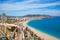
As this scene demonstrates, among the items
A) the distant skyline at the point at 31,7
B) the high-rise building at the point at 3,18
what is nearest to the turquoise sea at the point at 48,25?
the distant skyline at the point at 31,7

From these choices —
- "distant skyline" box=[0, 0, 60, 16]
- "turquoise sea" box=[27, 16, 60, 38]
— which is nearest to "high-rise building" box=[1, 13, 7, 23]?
"distant skyline" box=[0, 0, 60, 16]

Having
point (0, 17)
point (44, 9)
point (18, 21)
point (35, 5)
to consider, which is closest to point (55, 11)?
point (44, 9)

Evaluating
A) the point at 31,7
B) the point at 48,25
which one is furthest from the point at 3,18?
the point at 48,25

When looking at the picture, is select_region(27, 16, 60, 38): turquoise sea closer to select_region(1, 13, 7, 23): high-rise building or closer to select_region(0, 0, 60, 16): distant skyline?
select_region(0, 0, 60, 16): distant skyline

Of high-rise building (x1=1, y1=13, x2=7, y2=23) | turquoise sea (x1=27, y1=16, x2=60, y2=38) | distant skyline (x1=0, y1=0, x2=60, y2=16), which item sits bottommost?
turquoise sea (x1=27, y1=16, x2=60, y2=38)

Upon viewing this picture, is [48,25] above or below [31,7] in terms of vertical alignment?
below

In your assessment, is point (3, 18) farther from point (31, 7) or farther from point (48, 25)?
point (48, 25)
